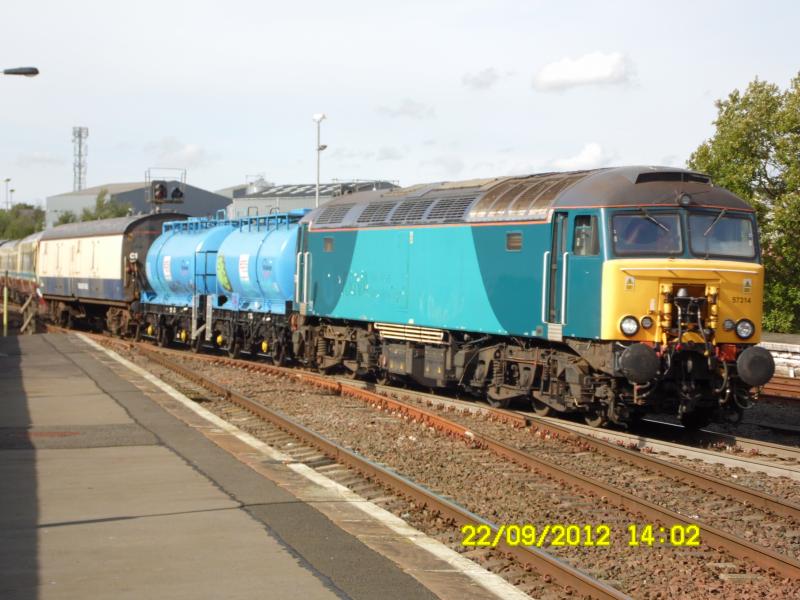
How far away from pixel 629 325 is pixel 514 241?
9.25 ft

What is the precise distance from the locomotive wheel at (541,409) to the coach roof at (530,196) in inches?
121

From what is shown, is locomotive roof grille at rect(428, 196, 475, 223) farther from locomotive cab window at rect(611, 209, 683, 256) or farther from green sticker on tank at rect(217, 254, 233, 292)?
green sticker on tank at rect(217, 254, 233, 292)

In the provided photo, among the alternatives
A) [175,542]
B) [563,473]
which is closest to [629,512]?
[563,473]

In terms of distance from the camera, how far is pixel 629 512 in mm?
9984

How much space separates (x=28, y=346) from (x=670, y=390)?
2130 cm

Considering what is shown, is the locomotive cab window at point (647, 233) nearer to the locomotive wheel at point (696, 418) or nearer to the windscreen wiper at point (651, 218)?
the windscreen wiper at point (651, 218)

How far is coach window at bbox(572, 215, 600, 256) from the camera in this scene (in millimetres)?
14719

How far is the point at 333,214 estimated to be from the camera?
22500 millimetres

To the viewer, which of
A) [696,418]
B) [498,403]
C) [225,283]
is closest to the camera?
[696,418]

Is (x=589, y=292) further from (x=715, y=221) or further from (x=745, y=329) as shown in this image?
(x=745, y=329)

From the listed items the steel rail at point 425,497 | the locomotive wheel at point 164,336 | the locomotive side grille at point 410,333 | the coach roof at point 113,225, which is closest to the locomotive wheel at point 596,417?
the locomotive side grille at point 410,333

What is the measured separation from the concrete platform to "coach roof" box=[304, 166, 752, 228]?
5981 millimetres

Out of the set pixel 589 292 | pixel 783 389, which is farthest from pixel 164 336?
pixel 589 292

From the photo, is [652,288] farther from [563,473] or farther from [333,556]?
[333,556]
